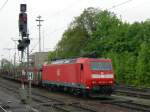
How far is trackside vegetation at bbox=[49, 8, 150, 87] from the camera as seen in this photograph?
48562 millimetres

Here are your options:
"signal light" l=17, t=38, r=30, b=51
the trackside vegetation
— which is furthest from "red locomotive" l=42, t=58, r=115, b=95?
"signal light" l=17, t=38, r=30, b=51

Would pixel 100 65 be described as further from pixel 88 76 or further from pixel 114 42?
pixel 114 42

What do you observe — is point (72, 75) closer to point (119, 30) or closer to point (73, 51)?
point (119, 30)

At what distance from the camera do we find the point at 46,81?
151 ft

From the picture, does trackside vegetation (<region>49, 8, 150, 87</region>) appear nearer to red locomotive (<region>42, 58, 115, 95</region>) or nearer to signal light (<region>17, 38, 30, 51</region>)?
red locomotive (<region>42, 58, 115, 95</region>)

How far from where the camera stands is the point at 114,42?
217 feet

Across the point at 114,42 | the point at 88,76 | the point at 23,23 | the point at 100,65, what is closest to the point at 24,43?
the point at 23,23

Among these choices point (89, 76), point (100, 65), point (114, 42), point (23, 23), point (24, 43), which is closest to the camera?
point (23, 23)

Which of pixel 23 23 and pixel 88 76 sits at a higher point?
pixel 23 23

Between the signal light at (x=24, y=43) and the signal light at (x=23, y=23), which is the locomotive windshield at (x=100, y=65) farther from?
the signal light at (x=23, y=23)

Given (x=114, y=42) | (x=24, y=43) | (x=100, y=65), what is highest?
(x=114, y=42)

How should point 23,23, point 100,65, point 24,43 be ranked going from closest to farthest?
1. point 23,23
2. point 24,43
3. point 100,65

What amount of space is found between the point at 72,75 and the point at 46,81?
11575 millimetres

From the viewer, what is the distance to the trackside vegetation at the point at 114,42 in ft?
159
